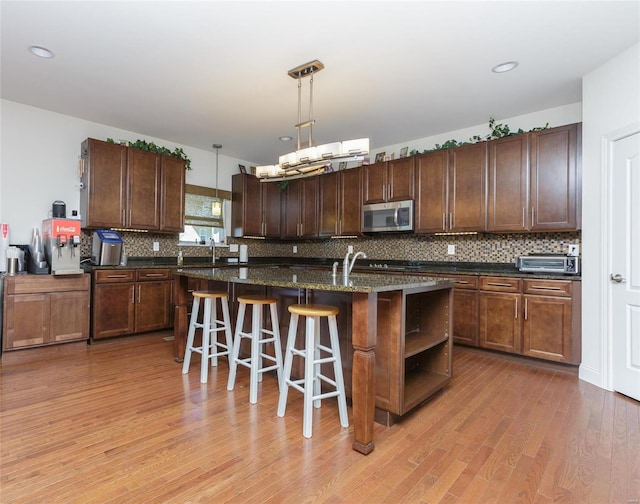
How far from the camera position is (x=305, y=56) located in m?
2.86

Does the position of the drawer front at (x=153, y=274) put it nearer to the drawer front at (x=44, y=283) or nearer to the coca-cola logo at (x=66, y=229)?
the drawer front at (x=44, y=283)

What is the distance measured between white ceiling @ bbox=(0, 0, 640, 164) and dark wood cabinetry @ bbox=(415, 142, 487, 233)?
47 cm

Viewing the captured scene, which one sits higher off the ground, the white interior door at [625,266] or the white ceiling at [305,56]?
the white ceiling at [305,56]

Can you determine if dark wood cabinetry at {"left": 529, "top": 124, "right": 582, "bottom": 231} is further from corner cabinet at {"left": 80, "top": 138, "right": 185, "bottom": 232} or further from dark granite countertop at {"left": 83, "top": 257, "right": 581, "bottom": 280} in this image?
corner cabinet at {"left": 80, "top": 138, "right": 185, "bottom": 232}

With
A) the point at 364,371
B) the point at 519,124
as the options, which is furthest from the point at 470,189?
the point at 364,371

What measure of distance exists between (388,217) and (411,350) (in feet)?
9.02

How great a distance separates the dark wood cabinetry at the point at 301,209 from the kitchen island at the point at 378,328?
2.70m

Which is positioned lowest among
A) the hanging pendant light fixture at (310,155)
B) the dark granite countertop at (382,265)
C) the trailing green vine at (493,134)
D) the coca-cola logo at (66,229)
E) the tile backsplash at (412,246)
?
the dark granite countertop at (382,265)

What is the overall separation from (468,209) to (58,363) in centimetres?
470

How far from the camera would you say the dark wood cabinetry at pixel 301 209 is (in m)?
5.80

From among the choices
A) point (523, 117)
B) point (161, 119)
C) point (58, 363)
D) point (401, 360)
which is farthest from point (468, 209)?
point (58, 363)

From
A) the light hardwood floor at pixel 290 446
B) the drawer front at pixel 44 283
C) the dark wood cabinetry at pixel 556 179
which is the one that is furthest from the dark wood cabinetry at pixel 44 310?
the dark wood cabinetry at pixel 556 179

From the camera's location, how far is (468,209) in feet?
13.5

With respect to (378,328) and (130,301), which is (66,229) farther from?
(378,328)
